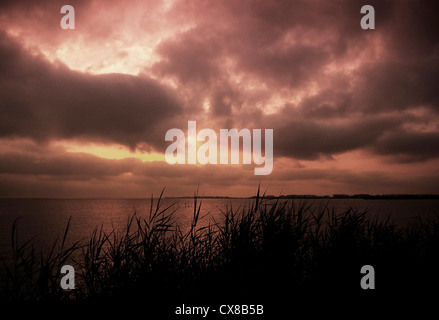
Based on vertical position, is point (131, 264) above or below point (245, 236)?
below

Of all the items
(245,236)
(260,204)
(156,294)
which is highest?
(260,204)

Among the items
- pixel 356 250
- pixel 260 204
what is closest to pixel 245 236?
pixel 260 204

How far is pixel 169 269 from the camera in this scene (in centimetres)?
527

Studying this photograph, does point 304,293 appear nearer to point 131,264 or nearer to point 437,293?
point 437,293

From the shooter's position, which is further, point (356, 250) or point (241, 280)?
point (356, 250)

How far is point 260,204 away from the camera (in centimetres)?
572
